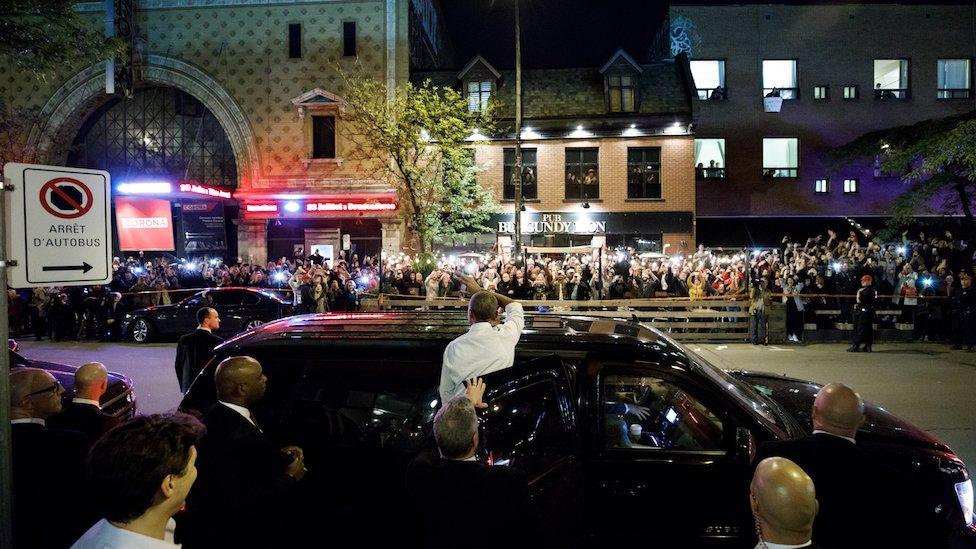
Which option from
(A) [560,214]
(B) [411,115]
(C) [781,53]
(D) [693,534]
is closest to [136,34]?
(B) [411,115]

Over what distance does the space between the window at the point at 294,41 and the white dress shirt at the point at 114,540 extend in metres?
27.0

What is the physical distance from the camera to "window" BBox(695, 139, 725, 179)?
2798 centimetres

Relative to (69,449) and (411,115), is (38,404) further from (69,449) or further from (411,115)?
(411,115)

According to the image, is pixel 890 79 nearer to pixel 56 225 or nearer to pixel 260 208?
pixel 260 208

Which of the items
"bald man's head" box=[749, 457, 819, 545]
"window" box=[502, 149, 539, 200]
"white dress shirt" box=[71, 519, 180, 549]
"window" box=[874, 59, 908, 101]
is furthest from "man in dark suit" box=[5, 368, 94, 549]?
"window" box=[874, 59, 908, 101]

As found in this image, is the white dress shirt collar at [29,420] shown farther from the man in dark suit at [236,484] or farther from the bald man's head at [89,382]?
the man in dark suit at [236,484]

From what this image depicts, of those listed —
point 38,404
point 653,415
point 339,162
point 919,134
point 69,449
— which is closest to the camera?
point 69,449

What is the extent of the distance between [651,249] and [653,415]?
73.6 ft

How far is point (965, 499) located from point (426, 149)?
22421 millimetres

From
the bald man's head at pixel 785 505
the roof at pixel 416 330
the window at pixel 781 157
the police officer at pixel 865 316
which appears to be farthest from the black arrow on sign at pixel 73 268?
the window at pixel 781 157

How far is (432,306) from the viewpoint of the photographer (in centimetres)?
1623

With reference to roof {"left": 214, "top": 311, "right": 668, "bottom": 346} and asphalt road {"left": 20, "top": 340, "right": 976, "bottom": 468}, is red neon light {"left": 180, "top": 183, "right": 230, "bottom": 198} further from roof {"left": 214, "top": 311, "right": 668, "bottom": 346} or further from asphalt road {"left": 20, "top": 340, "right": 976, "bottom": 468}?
roof {"left": 214, "top": 311, "right": 668, "bottom": 346}

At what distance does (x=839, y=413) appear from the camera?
310 centimetres

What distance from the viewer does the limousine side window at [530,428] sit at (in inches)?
134
